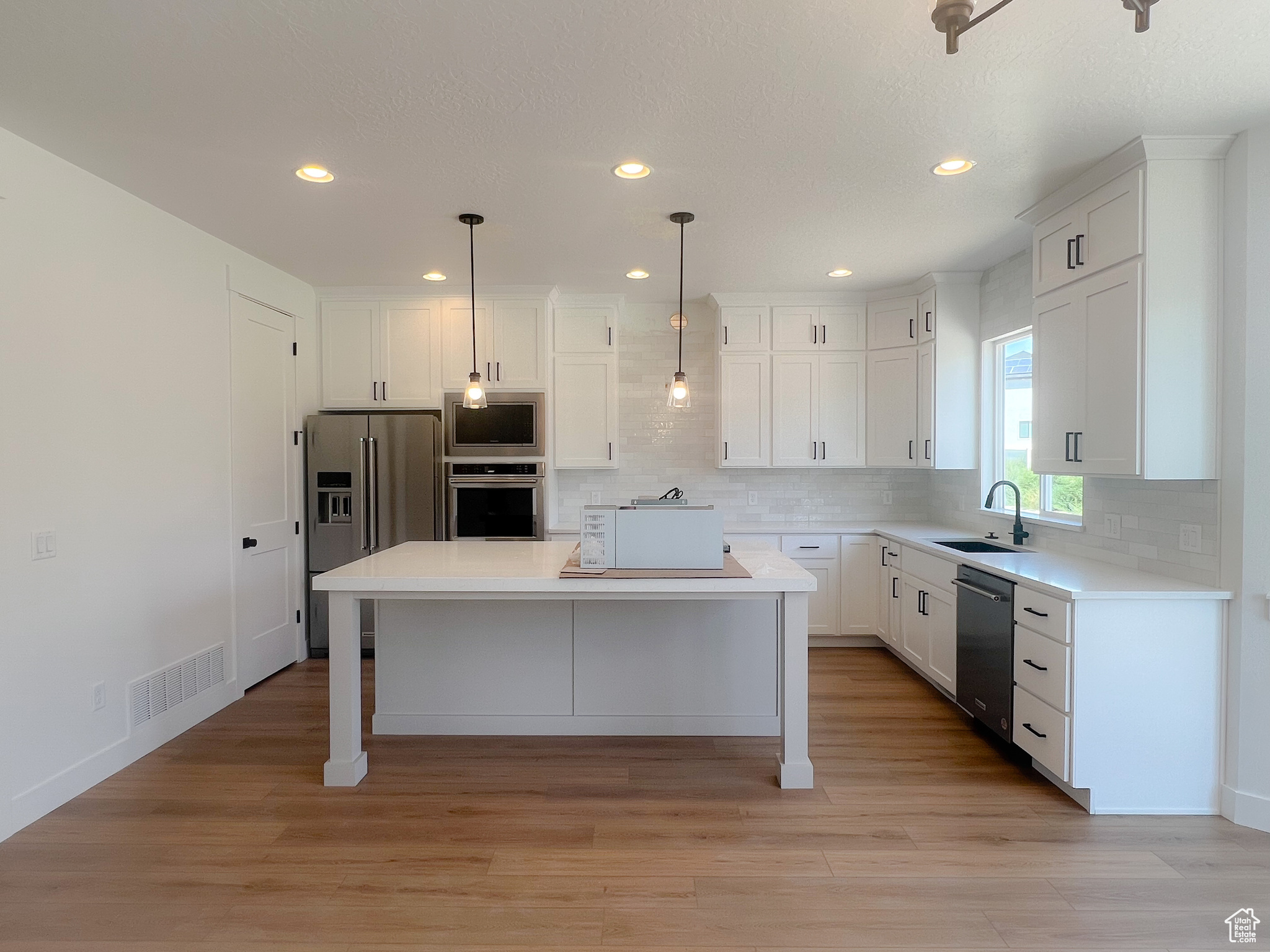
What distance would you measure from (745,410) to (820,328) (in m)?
0.80

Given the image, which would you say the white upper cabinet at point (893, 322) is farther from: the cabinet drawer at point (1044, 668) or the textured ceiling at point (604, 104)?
the cabinet drawer at point (1044, 668)

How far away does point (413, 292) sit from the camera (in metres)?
4.97

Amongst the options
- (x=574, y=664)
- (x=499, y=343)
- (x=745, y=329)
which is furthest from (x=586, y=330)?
(x=574, y=664)

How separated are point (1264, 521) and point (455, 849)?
3.06 meters

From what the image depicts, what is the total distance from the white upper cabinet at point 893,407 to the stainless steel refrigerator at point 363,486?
312 cm

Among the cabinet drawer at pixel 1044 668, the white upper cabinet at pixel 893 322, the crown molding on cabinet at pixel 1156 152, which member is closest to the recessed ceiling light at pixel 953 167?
the crown molding on cabinet at pixel 1156 152

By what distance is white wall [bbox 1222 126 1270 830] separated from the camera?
2.52 m

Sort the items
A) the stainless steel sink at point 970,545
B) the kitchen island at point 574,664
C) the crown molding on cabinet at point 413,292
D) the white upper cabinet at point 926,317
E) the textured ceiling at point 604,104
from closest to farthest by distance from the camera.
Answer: the textured ceiling at point 604,104 < the kitchen island at point 574,664 < the stainless steel sink at point 970,545 < the white upper cabinet at point 926,317 < the crown molding on cabinet at point 413,292

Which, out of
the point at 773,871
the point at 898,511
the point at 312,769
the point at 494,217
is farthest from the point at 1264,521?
the point at 312,769

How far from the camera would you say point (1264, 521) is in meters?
2.51

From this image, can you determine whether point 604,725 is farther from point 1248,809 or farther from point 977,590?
point 1248,809

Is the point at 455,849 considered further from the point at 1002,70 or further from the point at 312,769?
the point at 1002,70

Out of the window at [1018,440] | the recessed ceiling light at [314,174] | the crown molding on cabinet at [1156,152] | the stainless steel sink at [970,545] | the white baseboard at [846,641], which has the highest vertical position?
the recessed ceiling light at [314,174]

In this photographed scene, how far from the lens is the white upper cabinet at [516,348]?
500 centimetres
